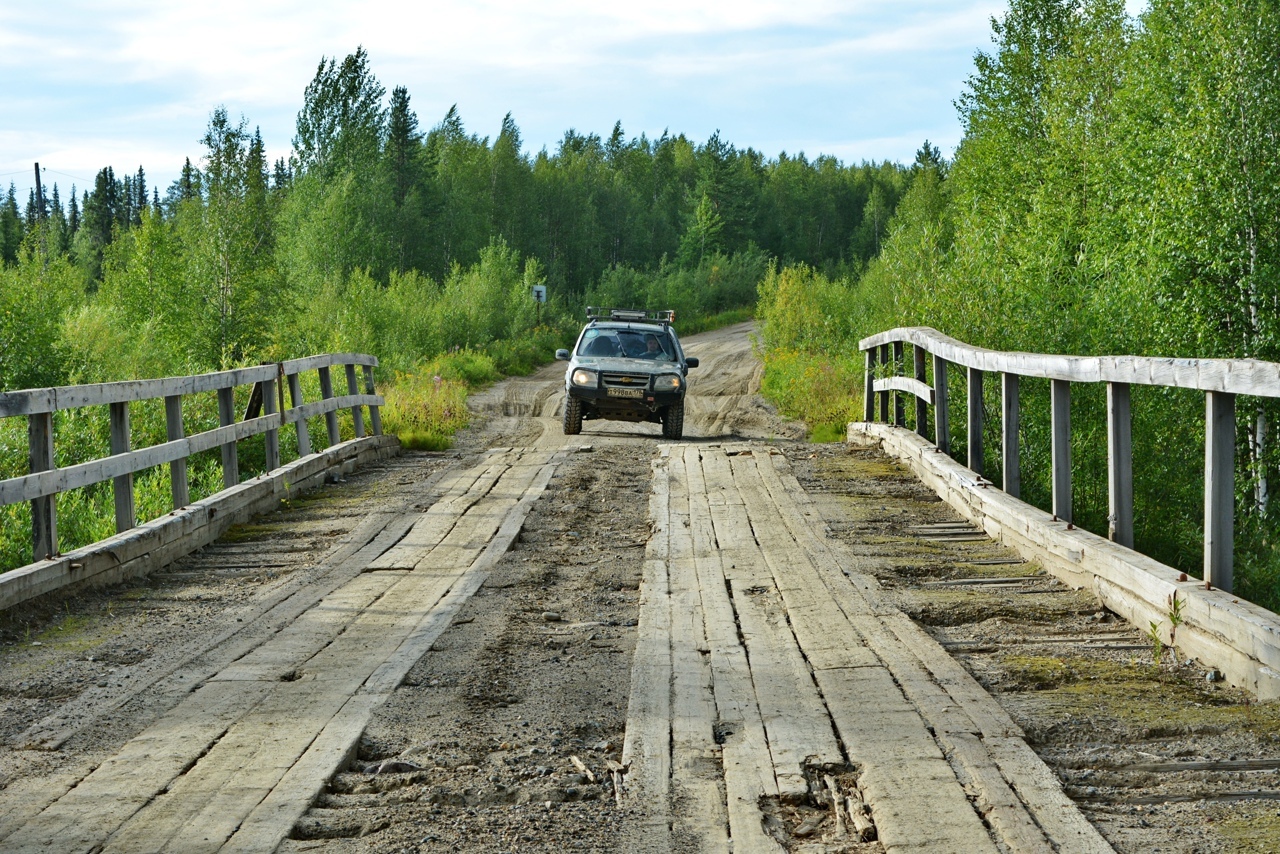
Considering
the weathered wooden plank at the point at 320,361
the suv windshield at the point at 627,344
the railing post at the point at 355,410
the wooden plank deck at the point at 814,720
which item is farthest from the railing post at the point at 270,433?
the suv windshield at the point at 627,344

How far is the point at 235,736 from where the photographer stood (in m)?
3.96

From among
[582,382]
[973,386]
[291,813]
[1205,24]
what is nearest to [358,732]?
[291,813]

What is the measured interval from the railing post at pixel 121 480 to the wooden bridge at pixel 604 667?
0.02 m

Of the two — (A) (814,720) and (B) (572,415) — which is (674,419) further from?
(A) (814,720)

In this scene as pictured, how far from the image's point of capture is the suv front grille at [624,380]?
672 inches

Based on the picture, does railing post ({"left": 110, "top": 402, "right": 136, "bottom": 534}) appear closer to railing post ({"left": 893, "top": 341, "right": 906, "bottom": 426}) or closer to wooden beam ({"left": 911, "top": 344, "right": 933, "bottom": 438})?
wooden beam ({"left": 911, "top": 344, "right": 933, "bottom": 438})

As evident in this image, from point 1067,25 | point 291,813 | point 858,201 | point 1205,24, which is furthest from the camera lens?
point 858,201

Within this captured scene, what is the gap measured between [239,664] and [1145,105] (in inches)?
953

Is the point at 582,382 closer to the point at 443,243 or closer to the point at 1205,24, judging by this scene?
the point at 1205,24

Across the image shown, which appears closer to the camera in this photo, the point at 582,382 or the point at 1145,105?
the point at 582,382

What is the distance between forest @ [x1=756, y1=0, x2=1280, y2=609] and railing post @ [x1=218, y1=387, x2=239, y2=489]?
23.4ft

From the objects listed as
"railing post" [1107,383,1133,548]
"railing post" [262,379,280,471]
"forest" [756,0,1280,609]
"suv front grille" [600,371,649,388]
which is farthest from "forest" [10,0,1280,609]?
"railing post" [1107,383,1133,548]

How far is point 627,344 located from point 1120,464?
39.9ft

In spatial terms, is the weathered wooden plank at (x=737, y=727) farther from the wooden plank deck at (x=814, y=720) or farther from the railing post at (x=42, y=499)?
the railing post at (x=42, y=499)
